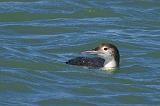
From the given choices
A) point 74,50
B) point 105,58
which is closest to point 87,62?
point 105,58

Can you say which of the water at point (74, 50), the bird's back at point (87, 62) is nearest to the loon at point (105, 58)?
the bird's back at point (87, 62)

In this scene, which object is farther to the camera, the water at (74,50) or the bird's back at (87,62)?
the bird's back at (87,62)

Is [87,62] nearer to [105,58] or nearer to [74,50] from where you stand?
[105,58]

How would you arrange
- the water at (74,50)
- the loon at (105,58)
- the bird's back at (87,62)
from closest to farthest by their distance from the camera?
the water at (74,50) → the bird's back at (87,62) → the loon at (105,58)

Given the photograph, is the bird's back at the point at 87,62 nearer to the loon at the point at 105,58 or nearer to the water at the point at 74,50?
the loon at the point at 105,58

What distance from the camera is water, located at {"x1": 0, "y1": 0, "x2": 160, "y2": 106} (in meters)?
18.6

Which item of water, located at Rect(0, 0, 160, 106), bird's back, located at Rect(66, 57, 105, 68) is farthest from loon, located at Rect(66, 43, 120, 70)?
water, located at Rect(0, 0, 160, 106)

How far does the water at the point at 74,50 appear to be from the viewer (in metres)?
18.6

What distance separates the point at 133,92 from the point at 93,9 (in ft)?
25.5

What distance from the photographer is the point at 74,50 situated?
22609mm

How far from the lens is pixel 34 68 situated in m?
20.5

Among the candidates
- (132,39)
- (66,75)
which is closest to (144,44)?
(132,39)

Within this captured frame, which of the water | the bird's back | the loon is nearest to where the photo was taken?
the water

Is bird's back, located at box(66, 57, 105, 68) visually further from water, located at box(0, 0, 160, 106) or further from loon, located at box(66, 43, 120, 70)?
water, located at box(0, 0, 160, 106)
